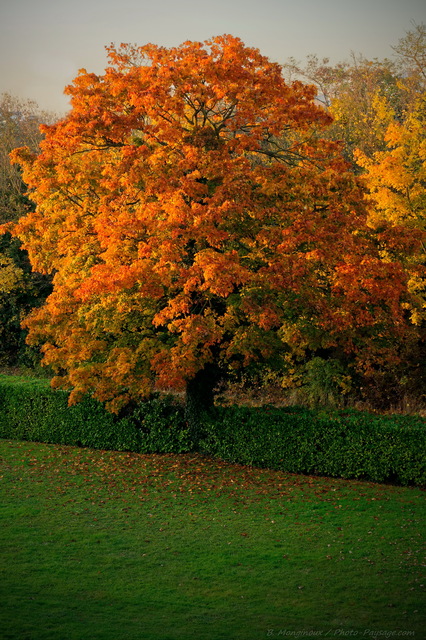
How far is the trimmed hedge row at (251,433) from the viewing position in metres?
13.7

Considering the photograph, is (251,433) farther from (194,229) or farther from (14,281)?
(14,281)

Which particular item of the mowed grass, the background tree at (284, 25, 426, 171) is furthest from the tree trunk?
the background tree at (284, 25, 426, 171)

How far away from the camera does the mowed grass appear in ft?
23.7

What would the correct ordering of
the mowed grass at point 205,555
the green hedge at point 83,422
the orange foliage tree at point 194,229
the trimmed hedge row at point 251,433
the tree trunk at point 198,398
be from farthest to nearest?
the green hedge at point 83,422, the tree trunk at point 198,398, the trimmed hedge row at point 251,433, the orange foliage tree at point 194,229, the mowed grass at point 205,555

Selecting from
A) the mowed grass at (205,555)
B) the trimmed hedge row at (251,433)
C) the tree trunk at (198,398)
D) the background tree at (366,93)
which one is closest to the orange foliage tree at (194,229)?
the tree trunk at (198,398)

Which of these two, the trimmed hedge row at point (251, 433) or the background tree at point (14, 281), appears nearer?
the trimmed hedge row at point (251, 433)

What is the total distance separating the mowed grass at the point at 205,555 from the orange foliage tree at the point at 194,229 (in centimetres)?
264

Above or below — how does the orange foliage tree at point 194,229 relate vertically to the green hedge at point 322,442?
above

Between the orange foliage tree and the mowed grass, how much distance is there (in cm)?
264

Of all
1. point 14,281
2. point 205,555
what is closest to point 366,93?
point 14,281

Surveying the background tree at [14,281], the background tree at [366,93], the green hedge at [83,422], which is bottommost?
the green hedge at [83,422]

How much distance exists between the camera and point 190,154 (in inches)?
533

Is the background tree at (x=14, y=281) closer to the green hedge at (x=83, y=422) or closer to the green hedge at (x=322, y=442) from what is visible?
the green hedge at (x=83, y=422)

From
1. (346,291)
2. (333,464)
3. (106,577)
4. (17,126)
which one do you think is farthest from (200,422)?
(17,126)
